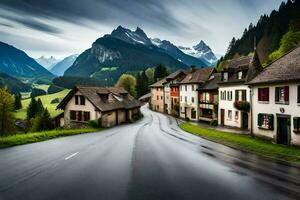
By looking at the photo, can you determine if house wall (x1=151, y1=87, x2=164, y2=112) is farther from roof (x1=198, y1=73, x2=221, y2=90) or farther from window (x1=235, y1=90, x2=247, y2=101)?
window (x1=235, y1=90, x2=247, y2=101)

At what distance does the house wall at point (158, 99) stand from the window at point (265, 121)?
187 ft

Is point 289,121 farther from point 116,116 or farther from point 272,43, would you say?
point 272,43

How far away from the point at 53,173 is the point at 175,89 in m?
65.8

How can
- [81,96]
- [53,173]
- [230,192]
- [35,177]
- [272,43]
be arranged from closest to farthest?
1. [230,192]
2. [35,177]
3. [53,173]
4. [81,96]
5. [272,43]

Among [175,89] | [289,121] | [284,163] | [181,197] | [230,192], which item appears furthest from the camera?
[175,89]

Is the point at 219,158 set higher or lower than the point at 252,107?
lower

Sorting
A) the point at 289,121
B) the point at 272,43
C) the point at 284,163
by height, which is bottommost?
the point at 284,163

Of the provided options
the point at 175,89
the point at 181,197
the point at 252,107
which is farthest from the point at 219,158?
the point at 175,89

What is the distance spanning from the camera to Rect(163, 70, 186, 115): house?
76688 millimetres

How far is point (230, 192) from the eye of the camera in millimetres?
11164

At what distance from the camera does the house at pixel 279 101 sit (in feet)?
89.5

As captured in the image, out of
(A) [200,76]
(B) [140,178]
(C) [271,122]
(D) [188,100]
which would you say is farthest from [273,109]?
(D) [188,100]

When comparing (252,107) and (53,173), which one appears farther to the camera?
(252,107)

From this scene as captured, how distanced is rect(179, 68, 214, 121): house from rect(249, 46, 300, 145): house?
Result: 29249 mm
